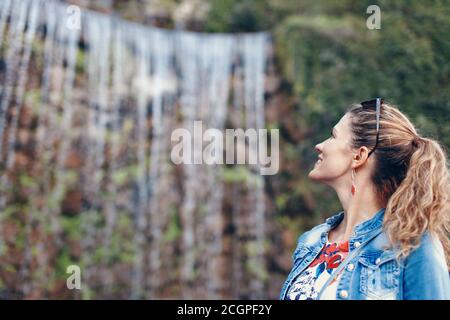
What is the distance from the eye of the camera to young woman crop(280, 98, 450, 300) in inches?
47.8

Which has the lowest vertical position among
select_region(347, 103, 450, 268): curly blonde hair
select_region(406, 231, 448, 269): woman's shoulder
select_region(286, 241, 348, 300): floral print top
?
select_region(286, 241, 348, 300): floral print top

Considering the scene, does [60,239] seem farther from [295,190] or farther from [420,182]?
[420,182]

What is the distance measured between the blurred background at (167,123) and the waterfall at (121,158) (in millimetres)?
17

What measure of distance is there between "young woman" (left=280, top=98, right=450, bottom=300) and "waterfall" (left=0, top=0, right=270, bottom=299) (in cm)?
616

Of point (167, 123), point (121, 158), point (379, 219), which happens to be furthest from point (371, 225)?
point (167, 123)

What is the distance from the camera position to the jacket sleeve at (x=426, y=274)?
115 cm

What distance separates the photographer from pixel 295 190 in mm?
7750

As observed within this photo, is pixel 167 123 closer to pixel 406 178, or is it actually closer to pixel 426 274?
pixel 406 178

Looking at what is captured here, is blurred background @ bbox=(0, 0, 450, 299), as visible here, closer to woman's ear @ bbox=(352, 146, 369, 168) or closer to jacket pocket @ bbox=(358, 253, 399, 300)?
woman's ear @ bbox=(352, 146, 369, 168)

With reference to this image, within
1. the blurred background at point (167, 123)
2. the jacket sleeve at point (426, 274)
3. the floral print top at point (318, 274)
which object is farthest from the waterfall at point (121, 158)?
the jacket sleeve at point (426, 274)

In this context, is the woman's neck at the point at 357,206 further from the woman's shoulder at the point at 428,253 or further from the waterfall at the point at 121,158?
the waterfall at the point at 121,158

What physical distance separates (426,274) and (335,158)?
1.45 feet

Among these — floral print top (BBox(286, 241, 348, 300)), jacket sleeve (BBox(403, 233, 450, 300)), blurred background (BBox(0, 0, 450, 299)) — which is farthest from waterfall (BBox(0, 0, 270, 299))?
jacket sleeve (BBox(403, 233, 450, 300))
